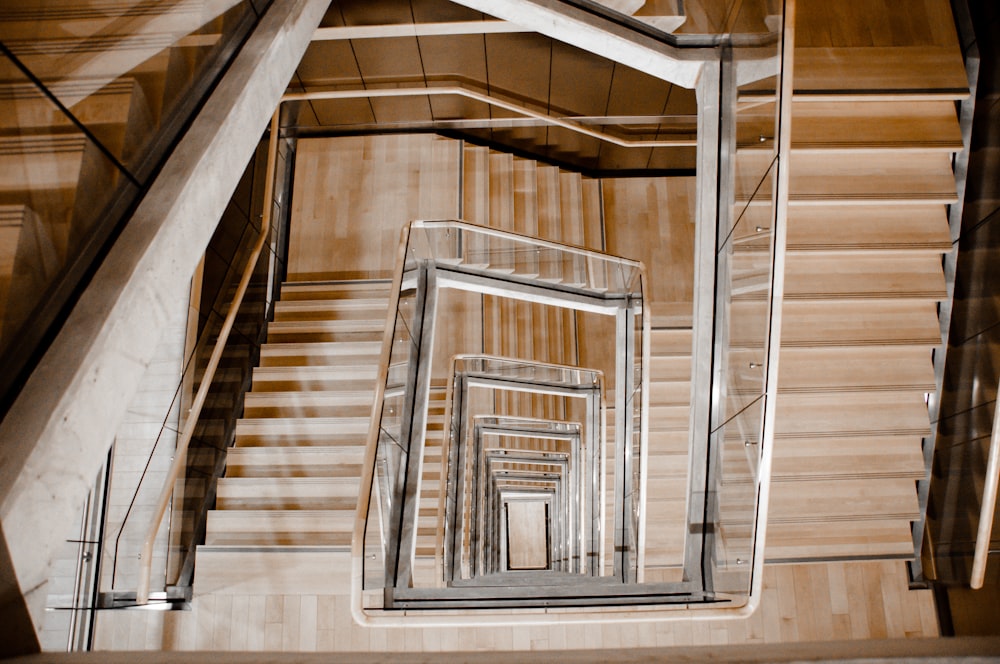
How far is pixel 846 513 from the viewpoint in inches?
171

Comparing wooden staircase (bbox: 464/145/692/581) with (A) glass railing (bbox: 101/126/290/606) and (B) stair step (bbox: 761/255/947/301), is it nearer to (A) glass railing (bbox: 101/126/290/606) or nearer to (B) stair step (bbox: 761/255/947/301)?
(B) stair step (bbox: 761/255/947/301)

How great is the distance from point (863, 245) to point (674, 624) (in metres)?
3.47

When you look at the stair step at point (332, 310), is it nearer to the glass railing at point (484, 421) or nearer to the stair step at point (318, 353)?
the stair step at point (318, 353)

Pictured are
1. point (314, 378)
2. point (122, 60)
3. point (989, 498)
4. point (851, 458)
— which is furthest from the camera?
point (314, 378)

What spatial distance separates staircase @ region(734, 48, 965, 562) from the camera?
3.48 m

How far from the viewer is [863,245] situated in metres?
3.45

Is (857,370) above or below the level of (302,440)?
above

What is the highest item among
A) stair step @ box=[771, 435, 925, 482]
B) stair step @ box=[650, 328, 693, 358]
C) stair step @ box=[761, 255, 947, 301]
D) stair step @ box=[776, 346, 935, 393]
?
stair step @ box=[761, 255, 947, 301]

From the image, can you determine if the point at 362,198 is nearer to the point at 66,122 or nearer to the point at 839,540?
the point at 839,540

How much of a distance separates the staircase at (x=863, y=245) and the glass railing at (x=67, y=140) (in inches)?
101

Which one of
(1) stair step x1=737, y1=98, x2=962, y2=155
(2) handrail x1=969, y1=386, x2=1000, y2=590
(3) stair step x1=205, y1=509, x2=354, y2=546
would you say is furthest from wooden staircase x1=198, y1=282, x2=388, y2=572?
(2) handrail x1=969, y1=386, x2=1000, y2=590

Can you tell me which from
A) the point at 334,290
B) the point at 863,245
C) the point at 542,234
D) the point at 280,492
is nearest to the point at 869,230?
the point at 863,245

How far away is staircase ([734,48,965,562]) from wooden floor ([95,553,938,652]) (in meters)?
1.70

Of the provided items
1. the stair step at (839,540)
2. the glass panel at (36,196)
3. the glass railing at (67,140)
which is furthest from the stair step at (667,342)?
the glass panel at (36,196)
